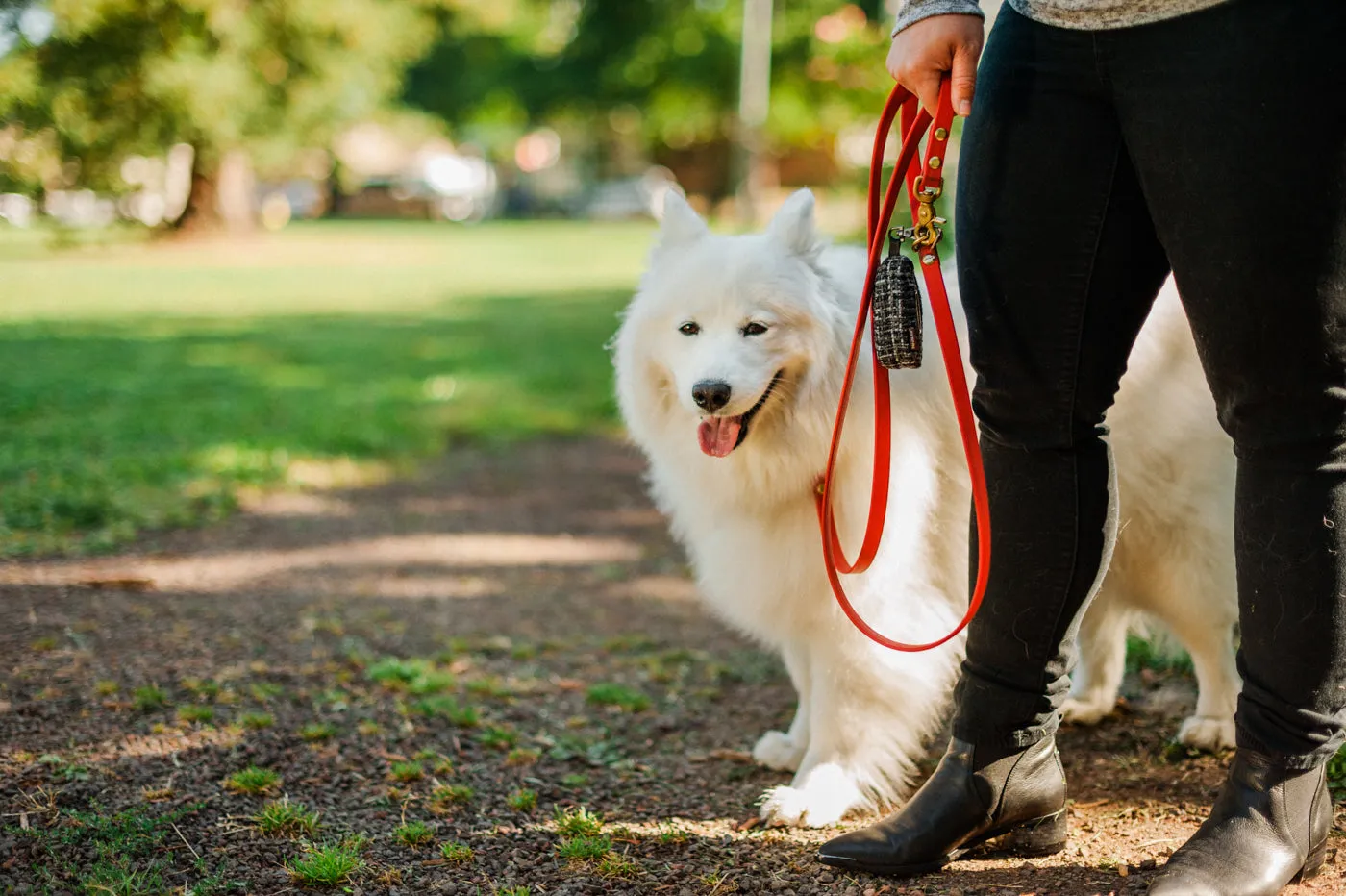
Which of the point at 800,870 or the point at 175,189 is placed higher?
the point at 175,189

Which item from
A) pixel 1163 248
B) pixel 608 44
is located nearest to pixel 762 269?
pixel 1163 248

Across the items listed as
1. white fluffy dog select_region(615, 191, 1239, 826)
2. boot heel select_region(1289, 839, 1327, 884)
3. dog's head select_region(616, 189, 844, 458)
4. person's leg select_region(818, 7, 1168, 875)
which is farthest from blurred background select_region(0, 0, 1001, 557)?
boot heel select_region(1289, 839, 1327, 884)

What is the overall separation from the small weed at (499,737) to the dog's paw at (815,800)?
761 mm

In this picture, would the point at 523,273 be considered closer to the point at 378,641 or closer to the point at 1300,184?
the point at 378,641

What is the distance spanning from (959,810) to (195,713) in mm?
2048

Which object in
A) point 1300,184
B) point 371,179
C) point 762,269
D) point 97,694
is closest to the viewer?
point 1300,184

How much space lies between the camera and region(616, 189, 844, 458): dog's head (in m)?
2.81

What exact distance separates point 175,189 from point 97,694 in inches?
1134

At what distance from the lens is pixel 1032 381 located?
6.50 feet

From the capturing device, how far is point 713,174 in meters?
45.6

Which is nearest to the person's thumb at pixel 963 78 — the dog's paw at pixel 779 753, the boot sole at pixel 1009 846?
the boot sole at pixel 1009 846

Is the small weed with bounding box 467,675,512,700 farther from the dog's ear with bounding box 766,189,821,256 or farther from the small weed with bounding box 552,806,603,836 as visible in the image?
the dog's ear with bounding box 766,189,821,256

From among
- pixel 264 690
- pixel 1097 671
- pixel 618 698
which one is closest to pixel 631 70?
pixel 618 698

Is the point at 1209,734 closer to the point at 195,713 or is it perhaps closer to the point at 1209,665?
the point at 1209,665
